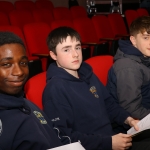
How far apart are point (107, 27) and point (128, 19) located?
0.88 m

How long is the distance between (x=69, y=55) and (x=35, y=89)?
0.78 feet

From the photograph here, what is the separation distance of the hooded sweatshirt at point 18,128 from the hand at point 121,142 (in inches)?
15.6

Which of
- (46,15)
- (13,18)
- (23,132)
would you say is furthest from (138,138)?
(46,15)

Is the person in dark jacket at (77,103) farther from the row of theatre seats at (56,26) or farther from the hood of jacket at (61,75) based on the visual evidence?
the row of theatre seats at (56,26)

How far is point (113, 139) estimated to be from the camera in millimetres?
1176

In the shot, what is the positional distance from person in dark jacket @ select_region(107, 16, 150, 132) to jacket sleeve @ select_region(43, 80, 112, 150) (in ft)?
1.04

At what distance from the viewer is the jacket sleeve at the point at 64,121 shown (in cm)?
113

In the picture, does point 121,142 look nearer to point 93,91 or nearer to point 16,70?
point 93,91

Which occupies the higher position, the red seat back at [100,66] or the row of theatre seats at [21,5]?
the row of theatre seats at [21,5]

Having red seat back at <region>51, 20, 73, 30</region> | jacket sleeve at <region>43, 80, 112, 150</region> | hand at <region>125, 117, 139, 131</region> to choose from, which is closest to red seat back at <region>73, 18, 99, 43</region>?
red seat back at <region>51, 20, 73, 30</region>

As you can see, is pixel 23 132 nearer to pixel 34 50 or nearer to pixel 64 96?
pixel 64 96

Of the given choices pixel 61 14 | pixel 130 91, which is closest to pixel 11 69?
pixel 130 91

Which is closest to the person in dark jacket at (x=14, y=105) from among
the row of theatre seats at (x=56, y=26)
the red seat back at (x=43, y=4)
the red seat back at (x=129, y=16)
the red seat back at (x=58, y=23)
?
the row of theatre seats at (x=56, y=26)

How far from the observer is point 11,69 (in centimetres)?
80
